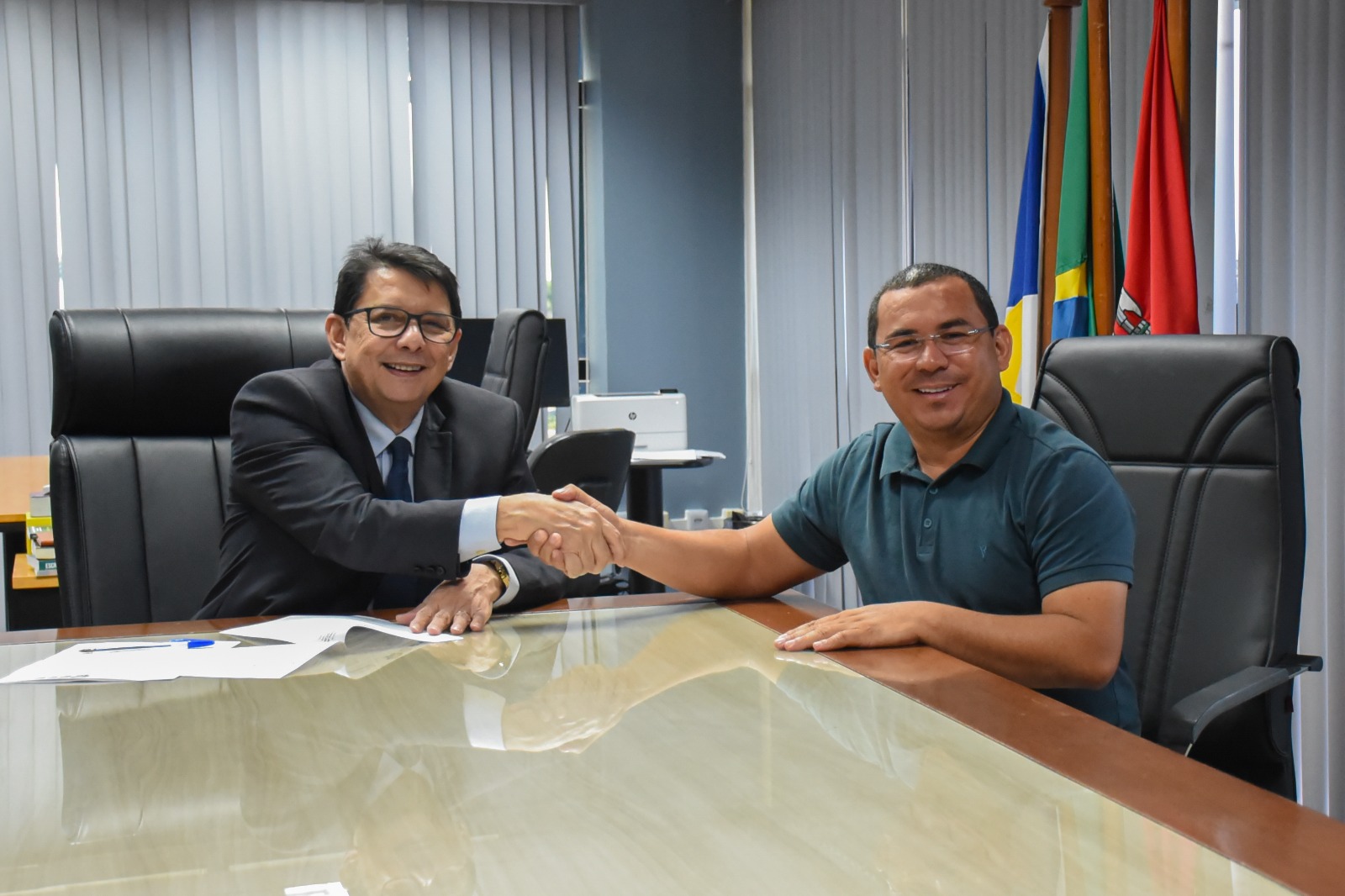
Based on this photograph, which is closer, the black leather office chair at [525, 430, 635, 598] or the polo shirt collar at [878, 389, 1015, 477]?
the polo shirt collar at [878, 389, 1015, 477]

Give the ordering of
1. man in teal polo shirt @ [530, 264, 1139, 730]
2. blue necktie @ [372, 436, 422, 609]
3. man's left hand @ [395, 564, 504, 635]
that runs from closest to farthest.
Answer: man in teal polo shirt @ [530, 264, 1139, 730] < man's left hand @ [395, 564, 504, 635] < blue necktie @ [372, 436, 422, 609]

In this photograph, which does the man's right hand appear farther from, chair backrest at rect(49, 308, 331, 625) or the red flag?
the red flag

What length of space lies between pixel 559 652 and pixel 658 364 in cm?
443

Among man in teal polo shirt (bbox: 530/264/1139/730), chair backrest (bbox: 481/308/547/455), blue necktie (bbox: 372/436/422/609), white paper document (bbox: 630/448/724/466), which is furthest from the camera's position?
white paper document (bbox: 630/448/724/466)

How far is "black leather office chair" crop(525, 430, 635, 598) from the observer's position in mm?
3512

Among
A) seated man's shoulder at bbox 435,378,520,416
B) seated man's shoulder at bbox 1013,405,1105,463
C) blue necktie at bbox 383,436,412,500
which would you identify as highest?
seated man's shoulder at bbox 435,378,520,416

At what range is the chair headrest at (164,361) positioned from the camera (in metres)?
2.02

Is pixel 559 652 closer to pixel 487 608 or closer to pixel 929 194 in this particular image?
pixel 487 608

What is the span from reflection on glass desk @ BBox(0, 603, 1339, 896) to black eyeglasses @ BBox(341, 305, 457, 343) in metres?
0.75

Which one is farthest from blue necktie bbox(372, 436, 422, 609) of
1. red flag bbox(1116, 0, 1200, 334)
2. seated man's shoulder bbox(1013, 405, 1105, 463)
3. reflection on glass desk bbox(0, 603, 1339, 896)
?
red flag bbox(1116, 0, 1200, 334)

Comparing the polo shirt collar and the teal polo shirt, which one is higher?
the polo shirt collar

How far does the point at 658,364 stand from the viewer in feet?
19.0

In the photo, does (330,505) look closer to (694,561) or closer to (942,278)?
(694,561)

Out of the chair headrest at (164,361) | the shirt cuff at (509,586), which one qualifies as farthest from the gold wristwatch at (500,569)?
the chair headrest at (164,361)
